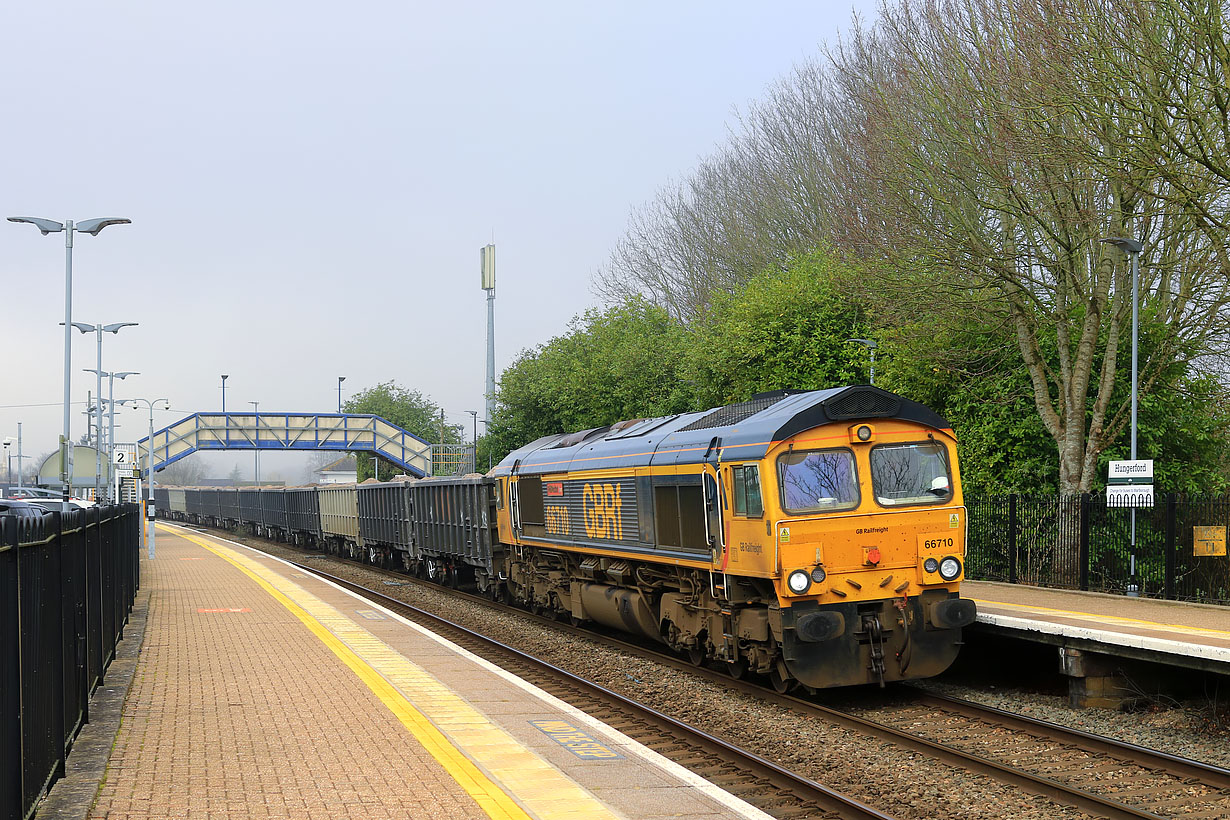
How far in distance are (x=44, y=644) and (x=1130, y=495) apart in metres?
16.3

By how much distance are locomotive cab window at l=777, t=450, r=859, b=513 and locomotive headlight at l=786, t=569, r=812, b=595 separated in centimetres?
64

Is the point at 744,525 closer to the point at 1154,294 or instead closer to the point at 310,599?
the point at 310,599

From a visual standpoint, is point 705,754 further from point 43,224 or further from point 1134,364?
point 43,224

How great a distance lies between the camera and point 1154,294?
23859 mm

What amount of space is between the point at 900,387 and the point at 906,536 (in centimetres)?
1396

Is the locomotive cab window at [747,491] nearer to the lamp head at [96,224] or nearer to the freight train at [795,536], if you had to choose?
the freight train at [795,536]

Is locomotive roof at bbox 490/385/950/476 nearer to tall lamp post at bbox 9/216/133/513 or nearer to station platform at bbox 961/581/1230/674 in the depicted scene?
station platform at bbox 961/581/1230/674

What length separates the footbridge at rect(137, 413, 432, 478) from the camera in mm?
59500

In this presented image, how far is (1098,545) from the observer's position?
19.7 metres

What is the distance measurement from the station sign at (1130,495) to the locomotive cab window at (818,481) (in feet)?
27.4

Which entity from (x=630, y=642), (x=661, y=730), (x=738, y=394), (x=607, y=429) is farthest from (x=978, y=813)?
(x=738, y=394)

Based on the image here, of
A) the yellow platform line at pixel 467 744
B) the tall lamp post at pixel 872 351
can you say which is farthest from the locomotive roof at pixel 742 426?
the tall lamp post at pixel 872 351

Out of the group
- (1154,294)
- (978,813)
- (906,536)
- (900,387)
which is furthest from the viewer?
(900,387)

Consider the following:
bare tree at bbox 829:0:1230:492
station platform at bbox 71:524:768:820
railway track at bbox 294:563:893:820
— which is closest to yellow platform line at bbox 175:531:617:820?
station platform at bbox 71:524:768:820
